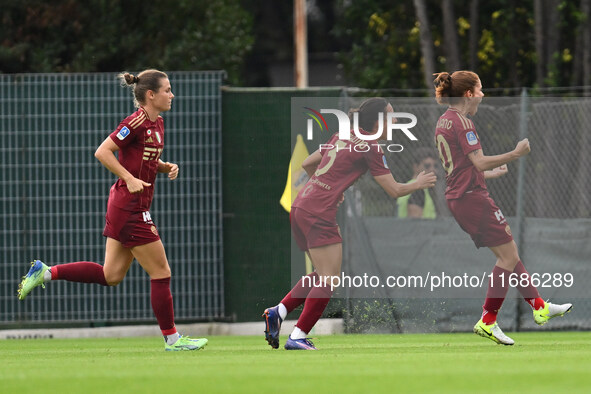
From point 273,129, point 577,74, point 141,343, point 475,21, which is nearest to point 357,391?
point 141,343

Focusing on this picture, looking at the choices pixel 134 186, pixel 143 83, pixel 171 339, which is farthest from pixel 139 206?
pixel 171 339

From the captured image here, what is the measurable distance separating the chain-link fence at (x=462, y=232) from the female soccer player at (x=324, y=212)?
9.06 feet

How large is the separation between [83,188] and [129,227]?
3493 mm

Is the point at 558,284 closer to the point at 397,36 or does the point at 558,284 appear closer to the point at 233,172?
the point at 233,172

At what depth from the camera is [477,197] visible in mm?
9828

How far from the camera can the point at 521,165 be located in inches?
498

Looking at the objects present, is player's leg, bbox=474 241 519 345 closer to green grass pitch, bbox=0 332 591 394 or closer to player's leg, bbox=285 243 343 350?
green grass pitch, bbox=0 332 591 394

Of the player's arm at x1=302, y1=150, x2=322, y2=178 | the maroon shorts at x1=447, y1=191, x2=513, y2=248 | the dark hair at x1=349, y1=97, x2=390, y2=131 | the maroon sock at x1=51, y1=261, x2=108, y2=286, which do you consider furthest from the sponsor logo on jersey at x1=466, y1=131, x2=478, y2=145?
the maroon sock at x1=51, y1=261, x2=108, y2=286

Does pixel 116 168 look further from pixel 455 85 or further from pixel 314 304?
pixel 455 85

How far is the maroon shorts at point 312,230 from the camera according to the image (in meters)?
9.38

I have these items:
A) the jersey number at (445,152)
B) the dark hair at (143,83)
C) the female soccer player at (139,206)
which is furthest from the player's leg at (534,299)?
the dark hair at (143,83)

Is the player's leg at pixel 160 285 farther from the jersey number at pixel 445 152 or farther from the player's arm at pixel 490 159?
the player's arm at pixel 490 159

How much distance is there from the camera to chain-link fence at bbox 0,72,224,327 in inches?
489

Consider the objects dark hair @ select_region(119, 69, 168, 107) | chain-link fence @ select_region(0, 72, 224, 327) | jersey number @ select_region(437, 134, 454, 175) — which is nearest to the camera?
dark hair @ select_region(119, 69, 168, 107)
